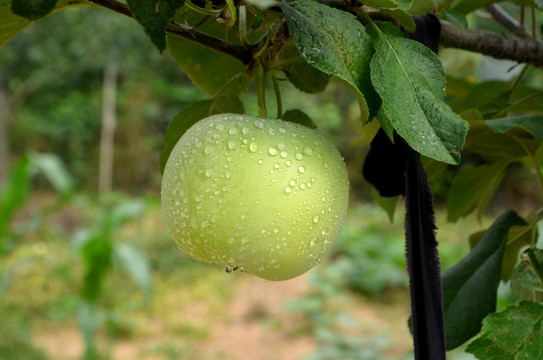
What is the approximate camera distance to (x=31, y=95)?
711cm

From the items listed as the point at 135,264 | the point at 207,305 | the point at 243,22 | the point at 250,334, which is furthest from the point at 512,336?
the point at 207,305

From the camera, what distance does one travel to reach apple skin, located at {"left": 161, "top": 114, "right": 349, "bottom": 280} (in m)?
0.35

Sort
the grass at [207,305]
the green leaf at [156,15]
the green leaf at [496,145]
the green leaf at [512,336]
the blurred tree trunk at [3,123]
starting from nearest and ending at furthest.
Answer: the green leaf at [156,15]
the green leaf at [512,336]
the green leaf at [496,145]
the grass at [207,305]
the blurred tree trunk at [3,123]

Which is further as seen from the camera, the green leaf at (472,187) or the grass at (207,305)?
the grass at (207,305)

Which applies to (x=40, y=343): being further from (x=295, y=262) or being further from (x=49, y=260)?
(x=295, y=262)

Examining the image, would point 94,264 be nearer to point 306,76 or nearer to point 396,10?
point 306,76

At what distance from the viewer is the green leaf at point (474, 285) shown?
48cm

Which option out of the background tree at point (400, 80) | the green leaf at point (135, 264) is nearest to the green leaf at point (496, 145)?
the background tree at point (400, 80)

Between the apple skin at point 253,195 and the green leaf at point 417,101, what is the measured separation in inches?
2.8

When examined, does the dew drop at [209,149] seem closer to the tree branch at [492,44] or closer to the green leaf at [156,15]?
the green leaf at [156,15]

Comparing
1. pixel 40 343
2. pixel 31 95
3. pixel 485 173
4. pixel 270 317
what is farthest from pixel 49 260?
pixel 485 173

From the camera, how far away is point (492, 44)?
50cm

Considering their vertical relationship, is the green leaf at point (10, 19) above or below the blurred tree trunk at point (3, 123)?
above

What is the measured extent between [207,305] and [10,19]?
11.9 ft
